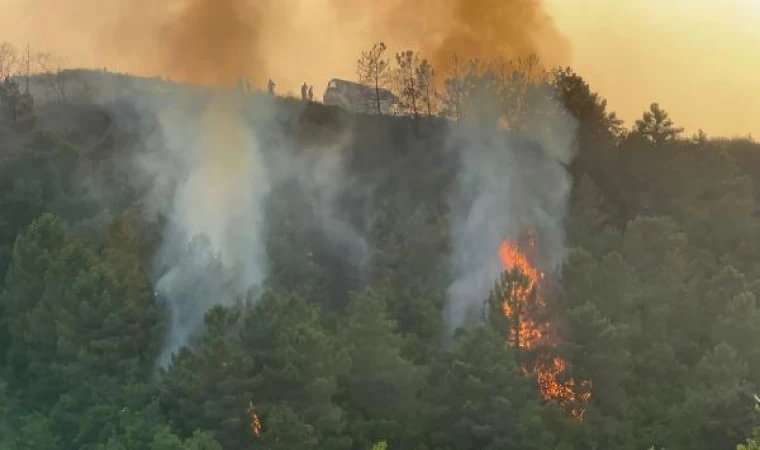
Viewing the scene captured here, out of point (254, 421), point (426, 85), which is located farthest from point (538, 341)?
point (426, 85)

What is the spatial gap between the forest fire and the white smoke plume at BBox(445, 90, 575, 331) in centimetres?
759

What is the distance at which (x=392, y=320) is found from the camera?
33.7 m

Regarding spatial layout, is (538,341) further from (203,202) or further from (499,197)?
(499,197)

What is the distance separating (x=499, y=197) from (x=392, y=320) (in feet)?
77.9

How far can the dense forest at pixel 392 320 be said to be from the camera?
2806 centimetres

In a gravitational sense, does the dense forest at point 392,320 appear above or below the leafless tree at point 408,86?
below

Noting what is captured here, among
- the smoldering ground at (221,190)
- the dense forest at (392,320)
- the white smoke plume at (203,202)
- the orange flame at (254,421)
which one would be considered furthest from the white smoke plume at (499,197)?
the orange flame at (254,421)

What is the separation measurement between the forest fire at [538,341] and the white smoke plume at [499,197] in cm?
759

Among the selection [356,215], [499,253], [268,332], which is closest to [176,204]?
[356,215]

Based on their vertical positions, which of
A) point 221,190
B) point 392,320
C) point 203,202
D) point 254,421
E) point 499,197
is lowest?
point 254,421

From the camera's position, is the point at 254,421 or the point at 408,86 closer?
the point at 254,421

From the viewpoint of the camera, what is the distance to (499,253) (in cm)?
5041

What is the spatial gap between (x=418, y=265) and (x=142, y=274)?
46.4ft

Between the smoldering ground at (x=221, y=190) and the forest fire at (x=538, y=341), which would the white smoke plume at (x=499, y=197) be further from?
the forest fire at (x=538, y=341)
